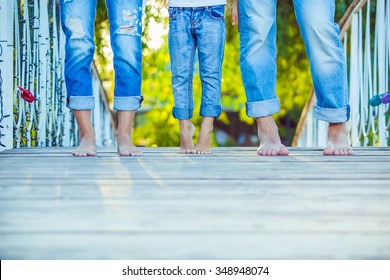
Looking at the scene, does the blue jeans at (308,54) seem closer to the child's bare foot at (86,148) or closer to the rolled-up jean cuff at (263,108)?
the rolled-up jean cuff at (263,108)

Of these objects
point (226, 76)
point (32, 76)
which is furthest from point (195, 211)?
point (226, 76)

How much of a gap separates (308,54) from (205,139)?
515mm

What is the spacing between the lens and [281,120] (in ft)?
33.1

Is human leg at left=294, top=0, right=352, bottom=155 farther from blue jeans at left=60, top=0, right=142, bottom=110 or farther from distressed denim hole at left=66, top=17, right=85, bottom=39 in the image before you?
distressed denim hole at left=66, top=17, right=85, bottom=39

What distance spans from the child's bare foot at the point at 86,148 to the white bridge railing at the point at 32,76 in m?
0.36

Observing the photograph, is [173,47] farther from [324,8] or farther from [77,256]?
[77,256]

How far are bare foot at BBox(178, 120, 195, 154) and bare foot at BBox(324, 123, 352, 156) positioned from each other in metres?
0.53

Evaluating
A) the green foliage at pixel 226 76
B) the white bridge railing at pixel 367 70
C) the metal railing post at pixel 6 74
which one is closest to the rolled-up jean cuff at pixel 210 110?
the metal railing post at pixel 6 74

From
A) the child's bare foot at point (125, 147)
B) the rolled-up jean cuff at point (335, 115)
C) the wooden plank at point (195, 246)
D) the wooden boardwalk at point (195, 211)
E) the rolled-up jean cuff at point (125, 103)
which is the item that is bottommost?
the wooden plank at point (195, 246)

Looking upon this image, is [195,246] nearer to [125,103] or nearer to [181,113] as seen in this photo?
[125,103]

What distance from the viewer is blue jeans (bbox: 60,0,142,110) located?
7.66 ft

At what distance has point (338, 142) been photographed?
7.84ft

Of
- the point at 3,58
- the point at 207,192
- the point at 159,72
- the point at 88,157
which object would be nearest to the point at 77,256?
the point at 207,192

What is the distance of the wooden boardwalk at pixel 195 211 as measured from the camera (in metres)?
1.03
